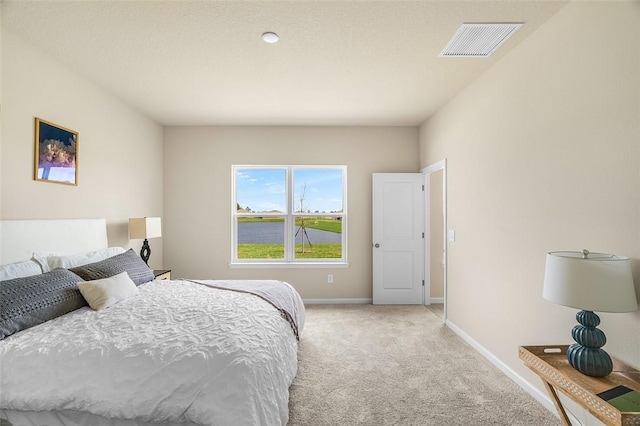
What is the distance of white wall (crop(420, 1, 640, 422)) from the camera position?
5.72ft

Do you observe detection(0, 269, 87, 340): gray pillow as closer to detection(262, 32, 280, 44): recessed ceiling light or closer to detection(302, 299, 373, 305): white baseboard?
detection(262, 32, 280, 44): recessed ceiling light

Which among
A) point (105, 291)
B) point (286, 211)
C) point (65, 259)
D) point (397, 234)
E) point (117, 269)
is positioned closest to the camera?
point (105, 291)

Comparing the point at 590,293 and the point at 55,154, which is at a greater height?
the point at 55,154

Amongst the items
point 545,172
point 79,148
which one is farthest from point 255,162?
point 545,172

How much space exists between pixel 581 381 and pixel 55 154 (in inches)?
157

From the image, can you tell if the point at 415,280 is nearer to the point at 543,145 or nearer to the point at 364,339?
the point at 364,339

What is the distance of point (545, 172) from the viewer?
229 centimetres

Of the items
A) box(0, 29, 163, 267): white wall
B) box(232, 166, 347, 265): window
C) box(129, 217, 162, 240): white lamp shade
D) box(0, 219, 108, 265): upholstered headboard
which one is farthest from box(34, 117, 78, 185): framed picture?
box(232, 166, 347, 265): window

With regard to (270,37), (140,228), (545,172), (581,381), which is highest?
(270,37)

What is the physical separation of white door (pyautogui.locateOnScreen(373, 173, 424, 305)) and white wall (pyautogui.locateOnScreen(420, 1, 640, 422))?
1.17 m

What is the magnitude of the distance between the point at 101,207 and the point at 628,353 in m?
4.35

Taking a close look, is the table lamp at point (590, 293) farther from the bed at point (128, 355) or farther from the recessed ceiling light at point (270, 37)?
the recessed ceiling light at point (270, 37)

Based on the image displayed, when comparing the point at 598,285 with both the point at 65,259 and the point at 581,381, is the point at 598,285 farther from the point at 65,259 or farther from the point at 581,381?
the point at 65,259

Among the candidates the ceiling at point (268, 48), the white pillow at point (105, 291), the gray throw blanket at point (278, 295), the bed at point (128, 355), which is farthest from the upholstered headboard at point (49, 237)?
the ceiling at point (268, 48)
